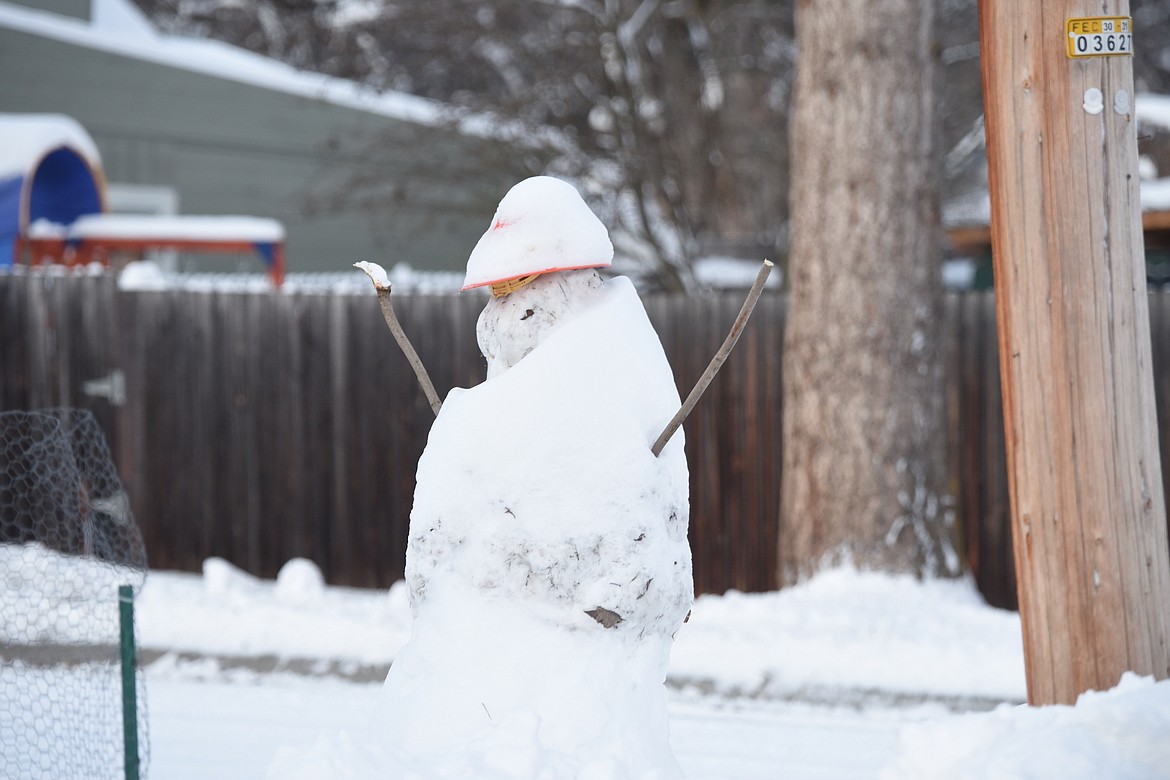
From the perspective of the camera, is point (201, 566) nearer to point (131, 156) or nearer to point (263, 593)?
point (263, 593)

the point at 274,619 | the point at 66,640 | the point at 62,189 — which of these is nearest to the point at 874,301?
the point at 274,619

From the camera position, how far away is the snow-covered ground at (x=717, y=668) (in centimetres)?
541

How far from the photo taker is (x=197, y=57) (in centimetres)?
1490

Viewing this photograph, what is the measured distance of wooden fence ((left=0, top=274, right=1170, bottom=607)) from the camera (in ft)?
26.6

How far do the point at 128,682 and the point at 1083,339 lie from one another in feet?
Result: 9.79

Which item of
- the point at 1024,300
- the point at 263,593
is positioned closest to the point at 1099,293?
the point at 1024,300

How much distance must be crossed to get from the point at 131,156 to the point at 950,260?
11049 millimetres

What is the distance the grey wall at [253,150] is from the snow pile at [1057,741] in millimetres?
9558

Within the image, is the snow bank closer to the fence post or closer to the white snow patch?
the fence post

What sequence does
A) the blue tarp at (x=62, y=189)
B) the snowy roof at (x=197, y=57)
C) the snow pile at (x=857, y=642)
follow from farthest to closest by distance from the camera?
1. the snowy roof at (x=197, y=57)
2. the blue tarp at (x=62, y=189)
3. the snow pile at (x=857, y=642)

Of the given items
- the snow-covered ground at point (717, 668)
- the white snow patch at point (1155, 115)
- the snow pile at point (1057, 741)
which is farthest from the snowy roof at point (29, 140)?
the snow pile at point (1057, 741)

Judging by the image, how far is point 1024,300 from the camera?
3.46 m

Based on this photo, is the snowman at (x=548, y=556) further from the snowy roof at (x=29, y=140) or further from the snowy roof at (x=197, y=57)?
the snowy roof at (x=197, y=57)

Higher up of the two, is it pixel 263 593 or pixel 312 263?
pixel 312 263
